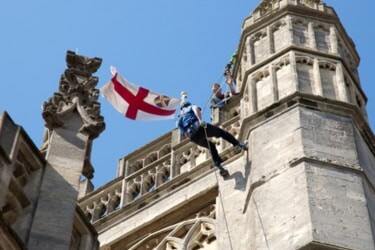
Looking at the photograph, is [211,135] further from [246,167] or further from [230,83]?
[230,83]

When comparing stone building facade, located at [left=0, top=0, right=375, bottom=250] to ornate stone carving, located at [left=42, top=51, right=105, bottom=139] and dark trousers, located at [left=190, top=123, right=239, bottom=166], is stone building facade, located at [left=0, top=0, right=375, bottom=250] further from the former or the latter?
dark trousers, located at [left=190, top=123, right=239, bottom=166]

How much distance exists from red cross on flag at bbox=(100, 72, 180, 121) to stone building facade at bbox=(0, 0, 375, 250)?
0.40m

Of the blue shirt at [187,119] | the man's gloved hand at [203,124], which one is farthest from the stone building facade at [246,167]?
the blue shirt at [187,119]

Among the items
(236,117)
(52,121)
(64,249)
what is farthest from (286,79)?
(64,249)

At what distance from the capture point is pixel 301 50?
45.3ft

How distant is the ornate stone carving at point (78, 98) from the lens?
950 cm

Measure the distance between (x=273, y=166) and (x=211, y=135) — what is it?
4.73 feet

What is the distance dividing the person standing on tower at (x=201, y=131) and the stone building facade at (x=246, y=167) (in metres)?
0.20

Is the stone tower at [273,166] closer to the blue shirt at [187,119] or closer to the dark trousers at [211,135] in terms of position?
the dark trousers at [211,135]

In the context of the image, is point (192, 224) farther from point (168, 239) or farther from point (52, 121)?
point (52, 121)

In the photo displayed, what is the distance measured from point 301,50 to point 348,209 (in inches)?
127

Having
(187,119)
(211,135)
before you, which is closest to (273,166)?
(211,135)

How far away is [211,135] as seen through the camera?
13125 millimetres

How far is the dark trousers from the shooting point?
1293cm
